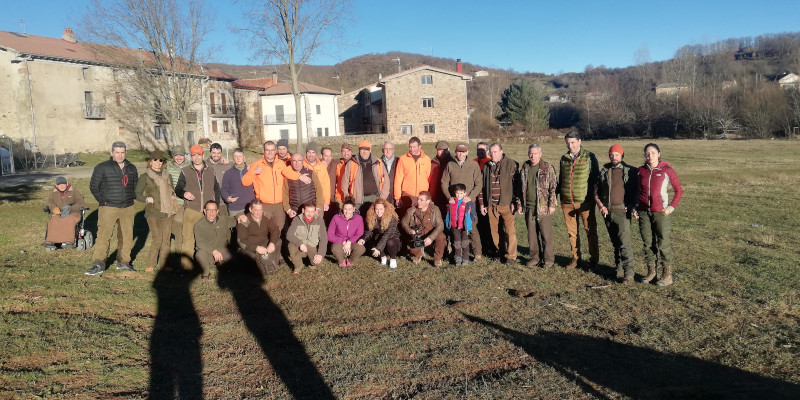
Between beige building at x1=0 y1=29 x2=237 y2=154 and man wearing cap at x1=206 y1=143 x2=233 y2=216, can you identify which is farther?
beige building at x1=0 y1=29 x2=237 y2=154

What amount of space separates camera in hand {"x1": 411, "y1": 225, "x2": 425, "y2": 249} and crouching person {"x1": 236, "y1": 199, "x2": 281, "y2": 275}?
199 cm

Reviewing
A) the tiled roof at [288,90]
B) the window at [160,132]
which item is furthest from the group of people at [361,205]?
the tiled roof at [288,90]

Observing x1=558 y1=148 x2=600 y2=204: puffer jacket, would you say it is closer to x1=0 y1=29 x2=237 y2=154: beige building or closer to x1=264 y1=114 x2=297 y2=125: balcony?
x1=0 y1=29 x2=237 y2=154: beige building

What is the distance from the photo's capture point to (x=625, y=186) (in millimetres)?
6883

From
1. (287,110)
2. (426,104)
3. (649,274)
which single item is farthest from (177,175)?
(287,110)

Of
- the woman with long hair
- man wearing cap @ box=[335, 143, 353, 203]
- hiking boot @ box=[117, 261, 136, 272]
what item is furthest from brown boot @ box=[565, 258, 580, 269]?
hiking boot @ box=[117, 261, 136, 272]

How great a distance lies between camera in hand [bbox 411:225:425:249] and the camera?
8008 mm

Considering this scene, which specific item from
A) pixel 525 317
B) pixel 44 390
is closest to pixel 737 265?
pixel 525 317

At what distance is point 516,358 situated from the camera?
4.59 metres

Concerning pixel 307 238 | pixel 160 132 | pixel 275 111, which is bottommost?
pixel 307 238

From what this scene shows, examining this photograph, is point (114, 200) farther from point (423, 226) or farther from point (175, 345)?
point (423, 226)

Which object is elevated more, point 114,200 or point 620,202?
point 114,200

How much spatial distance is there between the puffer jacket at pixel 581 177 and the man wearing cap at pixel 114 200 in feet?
20.1

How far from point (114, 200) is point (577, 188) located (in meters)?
6.41
